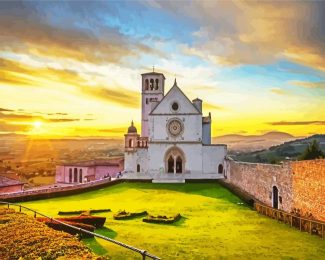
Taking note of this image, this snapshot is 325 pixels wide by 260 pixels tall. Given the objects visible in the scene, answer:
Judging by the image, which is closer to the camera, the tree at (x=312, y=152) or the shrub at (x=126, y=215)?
the shrub at (x=126, y=215)

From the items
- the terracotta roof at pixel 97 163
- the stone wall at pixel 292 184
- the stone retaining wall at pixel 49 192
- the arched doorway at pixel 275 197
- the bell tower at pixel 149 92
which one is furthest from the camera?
the terracotta roof at pixel 97 163

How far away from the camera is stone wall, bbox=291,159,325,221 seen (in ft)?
67.0

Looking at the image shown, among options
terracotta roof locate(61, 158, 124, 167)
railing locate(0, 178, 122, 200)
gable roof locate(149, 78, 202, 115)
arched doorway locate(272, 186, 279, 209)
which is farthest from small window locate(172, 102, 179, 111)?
arched doorway locate(272, 186, 279, 209)

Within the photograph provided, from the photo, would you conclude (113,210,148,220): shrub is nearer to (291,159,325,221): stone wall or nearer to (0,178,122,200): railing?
(291,159,325,221): stone wall

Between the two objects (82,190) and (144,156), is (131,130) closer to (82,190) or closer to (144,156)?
(144,156)

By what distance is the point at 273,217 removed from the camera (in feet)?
84.1

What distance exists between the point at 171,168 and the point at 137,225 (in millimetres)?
31108

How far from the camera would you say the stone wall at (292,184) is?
2079 cm

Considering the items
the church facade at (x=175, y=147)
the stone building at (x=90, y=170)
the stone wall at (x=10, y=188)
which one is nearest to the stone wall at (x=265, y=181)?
the church facade at (x=175, y=147)

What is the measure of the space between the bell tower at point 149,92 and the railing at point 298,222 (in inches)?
1336

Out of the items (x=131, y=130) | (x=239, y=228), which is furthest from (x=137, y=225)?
(x=131, y=130)

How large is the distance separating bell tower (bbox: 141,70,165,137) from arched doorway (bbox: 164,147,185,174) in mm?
6842

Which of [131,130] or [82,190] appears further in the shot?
[131,130]

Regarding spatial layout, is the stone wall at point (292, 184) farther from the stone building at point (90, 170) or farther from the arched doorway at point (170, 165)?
the stone building at point (90, 170)
